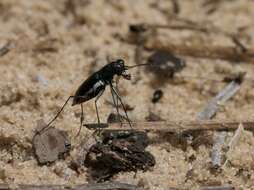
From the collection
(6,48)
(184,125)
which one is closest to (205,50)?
(184,125)

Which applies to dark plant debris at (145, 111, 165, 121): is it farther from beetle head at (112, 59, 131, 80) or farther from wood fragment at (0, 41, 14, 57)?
wood fragment at (0, 41, 14, 57)

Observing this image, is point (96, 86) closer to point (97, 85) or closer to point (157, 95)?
point (97, 85)

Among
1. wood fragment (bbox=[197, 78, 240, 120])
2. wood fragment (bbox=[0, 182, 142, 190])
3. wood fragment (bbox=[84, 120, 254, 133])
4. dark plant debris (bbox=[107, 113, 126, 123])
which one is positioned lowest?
wood fragment (bbox=[0, 182, 142, 190])

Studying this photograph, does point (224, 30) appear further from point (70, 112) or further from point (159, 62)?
point (70, 112)

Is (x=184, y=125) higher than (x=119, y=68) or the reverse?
the reverse

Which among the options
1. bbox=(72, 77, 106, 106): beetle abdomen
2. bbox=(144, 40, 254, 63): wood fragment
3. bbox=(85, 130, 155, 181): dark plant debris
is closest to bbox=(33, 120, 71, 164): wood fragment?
bbox=(85, 130, 155, 181): dark plant debris

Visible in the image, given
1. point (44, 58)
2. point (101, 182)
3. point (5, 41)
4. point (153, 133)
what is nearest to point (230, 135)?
point (153, 133)

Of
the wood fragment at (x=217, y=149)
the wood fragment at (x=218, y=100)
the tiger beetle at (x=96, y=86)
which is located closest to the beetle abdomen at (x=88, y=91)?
the tiger beetle at (x=96, y=86)

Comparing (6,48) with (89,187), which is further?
(6,48)

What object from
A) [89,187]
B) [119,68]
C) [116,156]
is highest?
[119,68]
